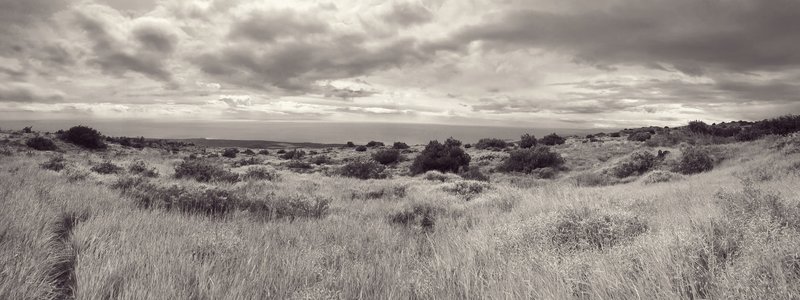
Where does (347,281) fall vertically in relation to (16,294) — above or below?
below

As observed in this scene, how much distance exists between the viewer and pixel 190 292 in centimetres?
319

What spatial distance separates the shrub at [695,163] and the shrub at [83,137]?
39.8m

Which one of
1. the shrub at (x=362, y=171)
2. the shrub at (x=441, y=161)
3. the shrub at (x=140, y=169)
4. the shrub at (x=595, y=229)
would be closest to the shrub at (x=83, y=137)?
the shrub at (x=140, y=169)

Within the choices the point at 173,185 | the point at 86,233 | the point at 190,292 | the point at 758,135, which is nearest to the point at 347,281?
the point at 190,292

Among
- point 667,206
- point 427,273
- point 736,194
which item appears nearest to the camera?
point 427,273

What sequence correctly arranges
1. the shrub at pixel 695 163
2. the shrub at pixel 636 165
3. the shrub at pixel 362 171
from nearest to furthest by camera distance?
the shrub at pixel 695 163 → the shrub at pixel 636 165 → the shrub at pixel 362 171

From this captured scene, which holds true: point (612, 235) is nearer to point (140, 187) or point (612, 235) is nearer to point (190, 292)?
point (190, 292)

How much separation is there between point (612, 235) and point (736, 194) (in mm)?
3270

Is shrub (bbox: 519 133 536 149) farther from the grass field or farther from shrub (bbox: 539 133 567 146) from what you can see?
the grass field

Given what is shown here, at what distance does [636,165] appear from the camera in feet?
68.6

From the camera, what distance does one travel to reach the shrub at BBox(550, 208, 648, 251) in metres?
4.98

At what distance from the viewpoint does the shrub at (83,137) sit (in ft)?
101

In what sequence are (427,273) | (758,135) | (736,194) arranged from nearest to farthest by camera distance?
(427,273) → (736,194) → (758,135)

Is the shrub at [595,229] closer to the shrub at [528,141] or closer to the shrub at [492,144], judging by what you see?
the shrub at [528,141]
